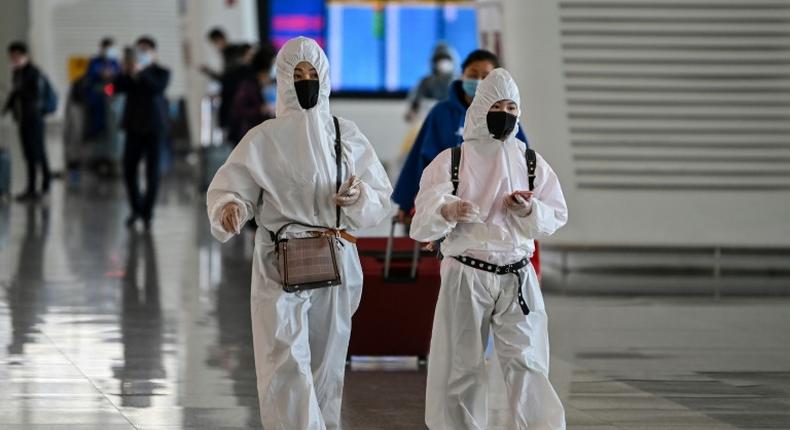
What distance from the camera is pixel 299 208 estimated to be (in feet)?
20.0

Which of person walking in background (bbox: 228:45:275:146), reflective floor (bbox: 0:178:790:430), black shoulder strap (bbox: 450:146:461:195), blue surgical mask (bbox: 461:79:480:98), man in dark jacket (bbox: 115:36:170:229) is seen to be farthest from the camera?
man in dark jacket (bbox: 115:36:170:229)

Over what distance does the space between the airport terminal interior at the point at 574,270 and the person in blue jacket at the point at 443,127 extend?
266 mm

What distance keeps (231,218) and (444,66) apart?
36.1 ft

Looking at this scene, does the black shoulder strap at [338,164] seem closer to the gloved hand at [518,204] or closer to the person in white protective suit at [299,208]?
the person in white protective suit at [299,208]

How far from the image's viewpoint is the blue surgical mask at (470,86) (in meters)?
7.93

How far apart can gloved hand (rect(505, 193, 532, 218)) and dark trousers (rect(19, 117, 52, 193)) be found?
1462 centimetres

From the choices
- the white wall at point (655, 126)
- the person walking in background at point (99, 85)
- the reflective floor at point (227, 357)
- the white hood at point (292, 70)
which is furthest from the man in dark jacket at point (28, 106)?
the white hood at point (292, 70)

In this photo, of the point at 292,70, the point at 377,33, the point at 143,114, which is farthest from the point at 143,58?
the point at 292,70

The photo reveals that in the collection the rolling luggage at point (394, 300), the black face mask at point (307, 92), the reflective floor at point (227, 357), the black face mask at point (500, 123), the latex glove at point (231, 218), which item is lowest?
the reflective floor at point (227, 357)

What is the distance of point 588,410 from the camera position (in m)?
7.01

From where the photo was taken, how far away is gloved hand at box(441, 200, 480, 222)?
5.98 meters

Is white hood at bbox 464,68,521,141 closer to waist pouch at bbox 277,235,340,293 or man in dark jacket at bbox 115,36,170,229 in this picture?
waist pouch at bbox 277,235,340,293

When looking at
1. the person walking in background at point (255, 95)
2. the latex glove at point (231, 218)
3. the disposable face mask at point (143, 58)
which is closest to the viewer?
the latex glove at point (231, 218)

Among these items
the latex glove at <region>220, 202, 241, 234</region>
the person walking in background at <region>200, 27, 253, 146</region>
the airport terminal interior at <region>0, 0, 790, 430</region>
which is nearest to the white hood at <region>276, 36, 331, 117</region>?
the latex glove at <region>220, 202, 241, 234</region>
